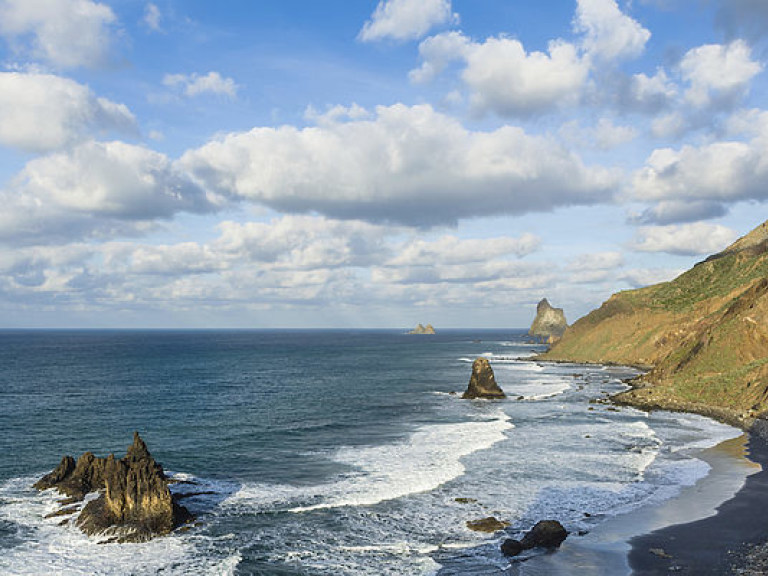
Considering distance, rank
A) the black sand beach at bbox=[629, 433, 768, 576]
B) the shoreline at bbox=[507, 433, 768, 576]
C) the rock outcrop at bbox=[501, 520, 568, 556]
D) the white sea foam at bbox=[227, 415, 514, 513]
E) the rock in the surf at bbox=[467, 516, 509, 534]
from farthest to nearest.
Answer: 1. the white sea foam at bbox=[227, 415, 514, 513]
2. the rock in the surf at bbox=[467, 516, 509, 534]
3. the rock outcrop at bbox=[501, 520, 568, 556]
4. the shoreline at bbox=[507, 433, 768, 576]
5. the black sand beach at bbox=[629, 433, 768, 576]

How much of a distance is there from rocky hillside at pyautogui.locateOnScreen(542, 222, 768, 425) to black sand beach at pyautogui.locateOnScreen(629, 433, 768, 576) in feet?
98.0

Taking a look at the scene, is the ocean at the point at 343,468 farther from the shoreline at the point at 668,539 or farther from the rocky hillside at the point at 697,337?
the rocky hillside at the point at 697,337

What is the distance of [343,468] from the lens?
41.8 meters

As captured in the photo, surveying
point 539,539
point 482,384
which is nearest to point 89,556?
point 539,539

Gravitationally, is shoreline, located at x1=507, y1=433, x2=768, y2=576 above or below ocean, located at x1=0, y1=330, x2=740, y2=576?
above

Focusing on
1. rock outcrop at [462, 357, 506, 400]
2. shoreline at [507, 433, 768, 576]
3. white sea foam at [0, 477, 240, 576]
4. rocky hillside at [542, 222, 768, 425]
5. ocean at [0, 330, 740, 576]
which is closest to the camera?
shoreline at [507, 433, 768, 576]

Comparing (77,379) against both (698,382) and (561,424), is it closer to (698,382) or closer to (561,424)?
(561,424)

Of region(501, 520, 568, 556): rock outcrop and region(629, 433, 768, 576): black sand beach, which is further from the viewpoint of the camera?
region(501, 520, 568, 556): rock outcrop

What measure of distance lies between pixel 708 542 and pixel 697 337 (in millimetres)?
65325

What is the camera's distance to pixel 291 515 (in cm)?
3161

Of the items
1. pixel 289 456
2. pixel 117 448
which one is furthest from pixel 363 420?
pixel 117 448

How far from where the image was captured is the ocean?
26406 mm

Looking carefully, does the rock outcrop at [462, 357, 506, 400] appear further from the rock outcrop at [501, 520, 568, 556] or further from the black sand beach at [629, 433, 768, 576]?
the rock outcrop at [501, 520, 568, 556]

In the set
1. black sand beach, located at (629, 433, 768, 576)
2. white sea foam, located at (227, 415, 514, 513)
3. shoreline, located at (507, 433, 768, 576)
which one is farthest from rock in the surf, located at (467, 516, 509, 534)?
white sea foam, located at (227, 415, 514, 513)
